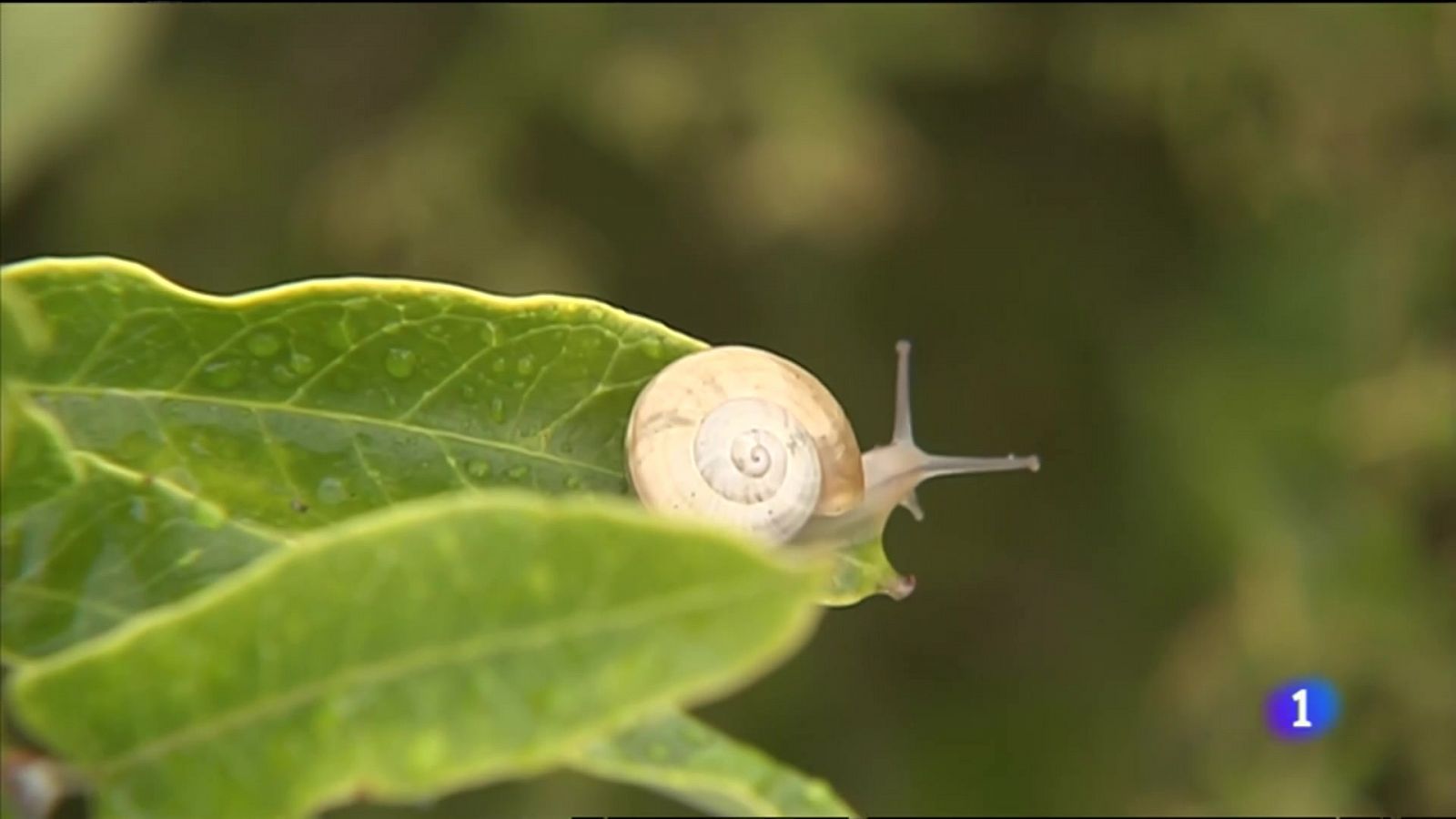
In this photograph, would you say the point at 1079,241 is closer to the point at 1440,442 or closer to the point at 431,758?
the point at 1440,442

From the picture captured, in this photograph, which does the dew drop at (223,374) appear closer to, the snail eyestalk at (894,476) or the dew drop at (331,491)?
the dew drop at (331,491)

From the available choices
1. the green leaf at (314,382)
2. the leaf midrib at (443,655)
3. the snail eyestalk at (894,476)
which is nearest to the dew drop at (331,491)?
the green leaf at (314,382)

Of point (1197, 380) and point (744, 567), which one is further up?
point (1197, 380)

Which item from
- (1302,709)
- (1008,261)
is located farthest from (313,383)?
(1008,261)

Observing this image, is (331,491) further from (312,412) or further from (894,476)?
(894,476)

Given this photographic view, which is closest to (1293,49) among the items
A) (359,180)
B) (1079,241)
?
(1079,241)

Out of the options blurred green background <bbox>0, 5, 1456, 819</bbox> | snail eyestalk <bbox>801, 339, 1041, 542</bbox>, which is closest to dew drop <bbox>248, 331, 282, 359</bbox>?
snail eyestalk <bbox>801, 339, 1041, 542</bbox>
